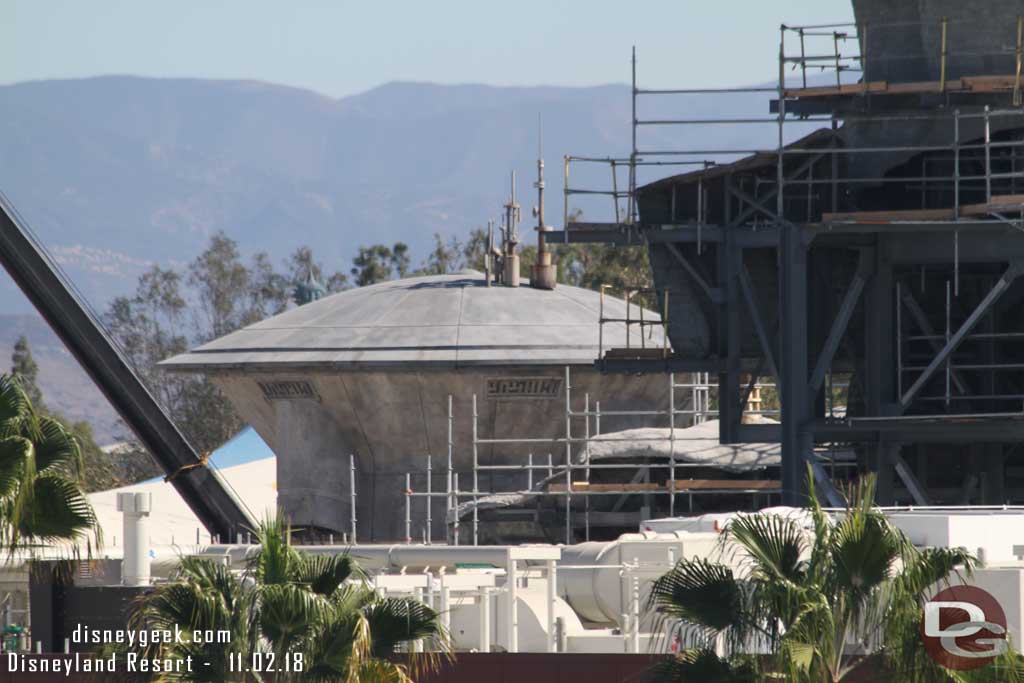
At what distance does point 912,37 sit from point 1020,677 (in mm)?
21202

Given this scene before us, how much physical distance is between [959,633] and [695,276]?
19.4m

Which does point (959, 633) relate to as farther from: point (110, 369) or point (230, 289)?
point (230, 289)

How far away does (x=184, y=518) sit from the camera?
51.2m

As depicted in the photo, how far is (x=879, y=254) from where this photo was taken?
3612 cm

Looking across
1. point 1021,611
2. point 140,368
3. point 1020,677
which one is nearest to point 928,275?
point 1021,611

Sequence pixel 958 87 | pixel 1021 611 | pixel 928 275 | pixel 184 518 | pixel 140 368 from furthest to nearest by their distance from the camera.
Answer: pixel 140 368, pixel 184 518, pixel 928 275, pixel 958 87, pixel 1021 611

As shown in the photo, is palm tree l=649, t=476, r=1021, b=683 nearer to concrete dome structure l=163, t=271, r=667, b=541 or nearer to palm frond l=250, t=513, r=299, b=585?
palm frond l=250, t=513, r=299, b=585

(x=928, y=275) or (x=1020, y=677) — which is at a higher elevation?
(x=928, y=275)

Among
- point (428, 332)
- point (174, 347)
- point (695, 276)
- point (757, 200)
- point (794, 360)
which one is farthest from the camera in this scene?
point (174, 347)

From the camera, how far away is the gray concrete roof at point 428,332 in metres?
45.3

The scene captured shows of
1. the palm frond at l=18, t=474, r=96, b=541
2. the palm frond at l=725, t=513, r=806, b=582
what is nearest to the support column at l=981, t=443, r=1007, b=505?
the palm frond at l=725, t=513, r=806, b=582

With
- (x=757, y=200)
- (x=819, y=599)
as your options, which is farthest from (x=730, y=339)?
(x=819, y=599)

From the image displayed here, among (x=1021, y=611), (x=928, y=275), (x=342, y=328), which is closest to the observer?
(x=1021, y=611)

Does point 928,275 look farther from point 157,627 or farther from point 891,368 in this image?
point 157,627
